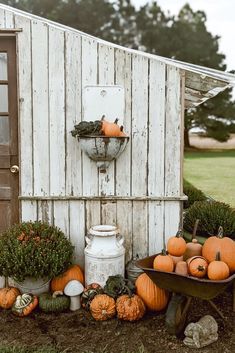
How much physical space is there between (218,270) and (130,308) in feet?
2.63

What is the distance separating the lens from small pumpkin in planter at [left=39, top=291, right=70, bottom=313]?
12.5ft

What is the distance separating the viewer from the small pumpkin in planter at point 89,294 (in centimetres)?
382

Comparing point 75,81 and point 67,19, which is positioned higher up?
point 67,19

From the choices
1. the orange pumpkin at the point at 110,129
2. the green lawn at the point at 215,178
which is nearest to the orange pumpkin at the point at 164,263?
the orange pumpkin at the point at 110,129

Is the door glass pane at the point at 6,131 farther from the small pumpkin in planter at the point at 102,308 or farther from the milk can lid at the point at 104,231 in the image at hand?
the small pumpkin in planter at the point at 102,308

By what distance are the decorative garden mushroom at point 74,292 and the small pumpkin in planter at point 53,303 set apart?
5 cm

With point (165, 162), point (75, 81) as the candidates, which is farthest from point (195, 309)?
point (75, 81)

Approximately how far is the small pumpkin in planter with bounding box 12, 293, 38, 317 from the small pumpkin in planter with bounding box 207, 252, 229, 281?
1549 millimetres

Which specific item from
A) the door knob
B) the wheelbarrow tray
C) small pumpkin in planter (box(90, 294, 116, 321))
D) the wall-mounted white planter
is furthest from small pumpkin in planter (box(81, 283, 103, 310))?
the door knob

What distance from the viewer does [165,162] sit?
13.6 feet

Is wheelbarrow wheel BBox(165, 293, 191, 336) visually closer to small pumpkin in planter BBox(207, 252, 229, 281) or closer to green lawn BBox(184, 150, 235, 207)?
small pumpkin in planter BBox(207, 252, 229, 281)

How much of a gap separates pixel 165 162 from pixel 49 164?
3.59 feet

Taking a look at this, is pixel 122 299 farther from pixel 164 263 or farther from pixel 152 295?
pixel 164 263

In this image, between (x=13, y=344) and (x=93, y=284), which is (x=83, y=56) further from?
(x=13, y=344)
